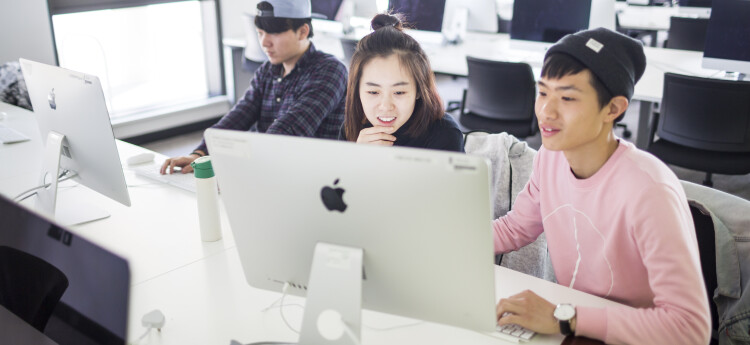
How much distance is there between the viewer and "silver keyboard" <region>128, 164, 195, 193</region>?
204cm

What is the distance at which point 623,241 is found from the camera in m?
1.31

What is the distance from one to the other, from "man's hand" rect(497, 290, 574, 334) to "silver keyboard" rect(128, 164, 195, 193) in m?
1.14

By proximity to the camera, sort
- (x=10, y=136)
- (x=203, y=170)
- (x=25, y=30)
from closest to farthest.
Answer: (x=203, y=170), (x=10, y=136), (x=25, y=30)

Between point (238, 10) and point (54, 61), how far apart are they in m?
1.43

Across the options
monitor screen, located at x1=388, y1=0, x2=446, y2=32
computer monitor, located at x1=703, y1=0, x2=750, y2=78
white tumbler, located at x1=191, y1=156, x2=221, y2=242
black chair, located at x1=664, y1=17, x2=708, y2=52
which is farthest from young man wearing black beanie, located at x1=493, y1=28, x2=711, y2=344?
black chair, located at x1=664, y1=17, x2=708, y2=52

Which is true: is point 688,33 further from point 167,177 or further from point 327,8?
point 167,177

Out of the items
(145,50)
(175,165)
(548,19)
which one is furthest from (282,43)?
(145,50)

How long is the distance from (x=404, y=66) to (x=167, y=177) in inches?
35.2

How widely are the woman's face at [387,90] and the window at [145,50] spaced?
2.96 meters

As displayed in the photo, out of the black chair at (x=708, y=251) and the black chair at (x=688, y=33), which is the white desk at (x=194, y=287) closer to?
the black chair at (x=708, y=251)

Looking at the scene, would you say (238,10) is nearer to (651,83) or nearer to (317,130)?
(317,130)

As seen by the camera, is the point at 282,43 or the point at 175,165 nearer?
the point at 175,165

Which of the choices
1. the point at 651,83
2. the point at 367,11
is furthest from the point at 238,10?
the point at 651,83

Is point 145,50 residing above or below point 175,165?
above
